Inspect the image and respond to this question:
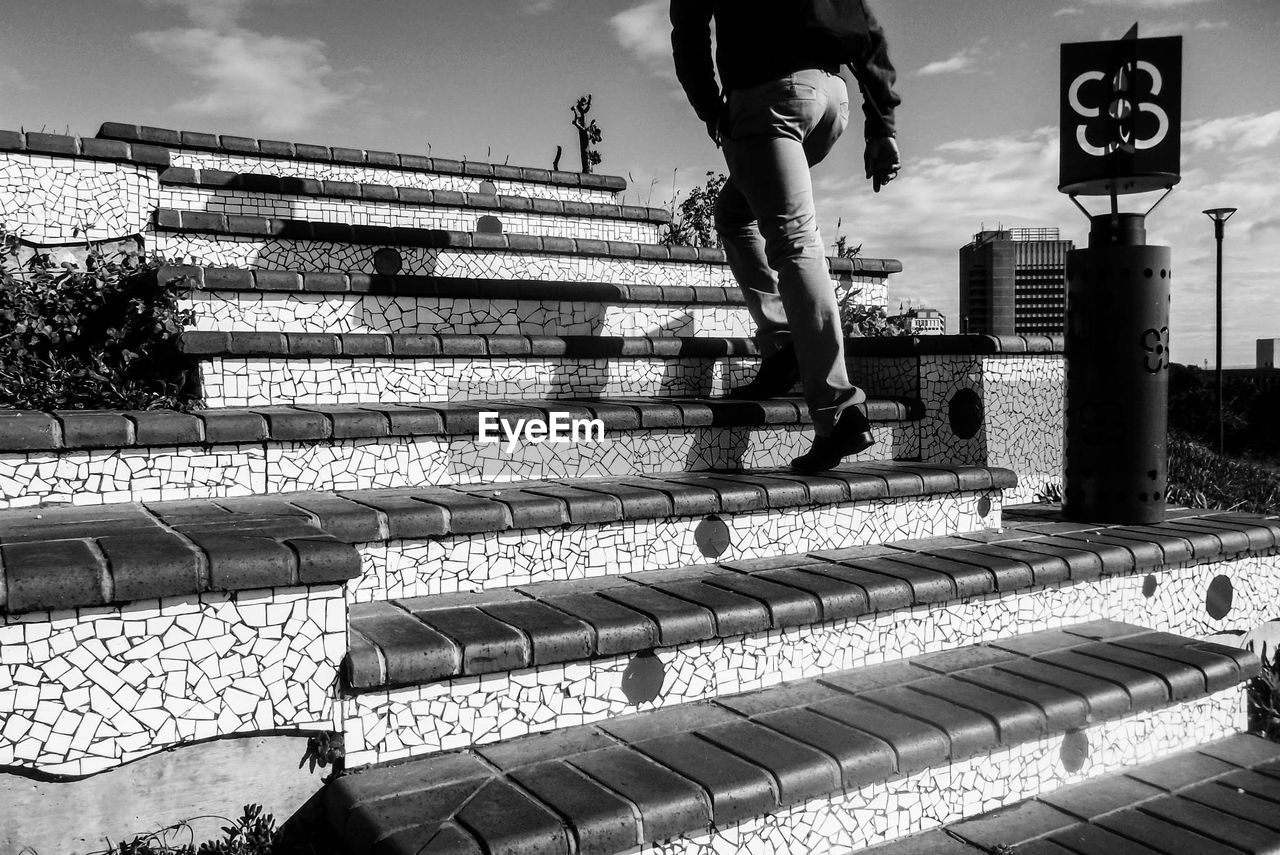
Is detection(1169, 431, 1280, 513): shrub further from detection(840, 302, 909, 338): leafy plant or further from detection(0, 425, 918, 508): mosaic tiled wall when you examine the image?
detection(0, 425, 918, 508): mosaic tiled wall

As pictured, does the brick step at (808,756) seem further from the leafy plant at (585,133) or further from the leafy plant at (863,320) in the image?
the leafy plant at (585,133)

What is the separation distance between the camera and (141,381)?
305 centimetres

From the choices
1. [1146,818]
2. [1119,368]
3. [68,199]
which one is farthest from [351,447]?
[1119,368]

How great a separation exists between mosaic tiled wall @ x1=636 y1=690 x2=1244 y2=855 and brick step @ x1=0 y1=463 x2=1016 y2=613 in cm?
87

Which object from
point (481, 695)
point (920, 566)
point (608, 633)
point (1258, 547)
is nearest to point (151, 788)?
point (481, 695)

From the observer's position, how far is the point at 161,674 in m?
1.68

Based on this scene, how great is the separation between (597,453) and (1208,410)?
1173 centimetres

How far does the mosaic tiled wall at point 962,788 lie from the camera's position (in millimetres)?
1898

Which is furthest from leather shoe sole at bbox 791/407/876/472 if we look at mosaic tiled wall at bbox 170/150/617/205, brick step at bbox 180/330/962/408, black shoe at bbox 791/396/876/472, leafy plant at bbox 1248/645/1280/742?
mosaic tiled wall at bbox 170/150/617/205

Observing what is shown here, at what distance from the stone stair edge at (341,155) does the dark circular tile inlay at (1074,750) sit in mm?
4573

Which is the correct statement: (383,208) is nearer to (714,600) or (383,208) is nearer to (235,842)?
(714,600)

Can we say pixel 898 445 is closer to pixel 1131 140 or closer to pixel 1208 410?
pixel 1131 140

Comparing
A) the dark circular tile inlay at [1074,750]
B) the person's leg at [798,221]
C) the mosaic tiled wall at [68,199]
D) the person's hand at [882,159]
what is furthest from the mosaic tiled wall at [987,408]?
the mosaic tiled wall at [68,199]

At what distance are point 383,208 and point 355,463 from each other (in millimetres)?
2472
